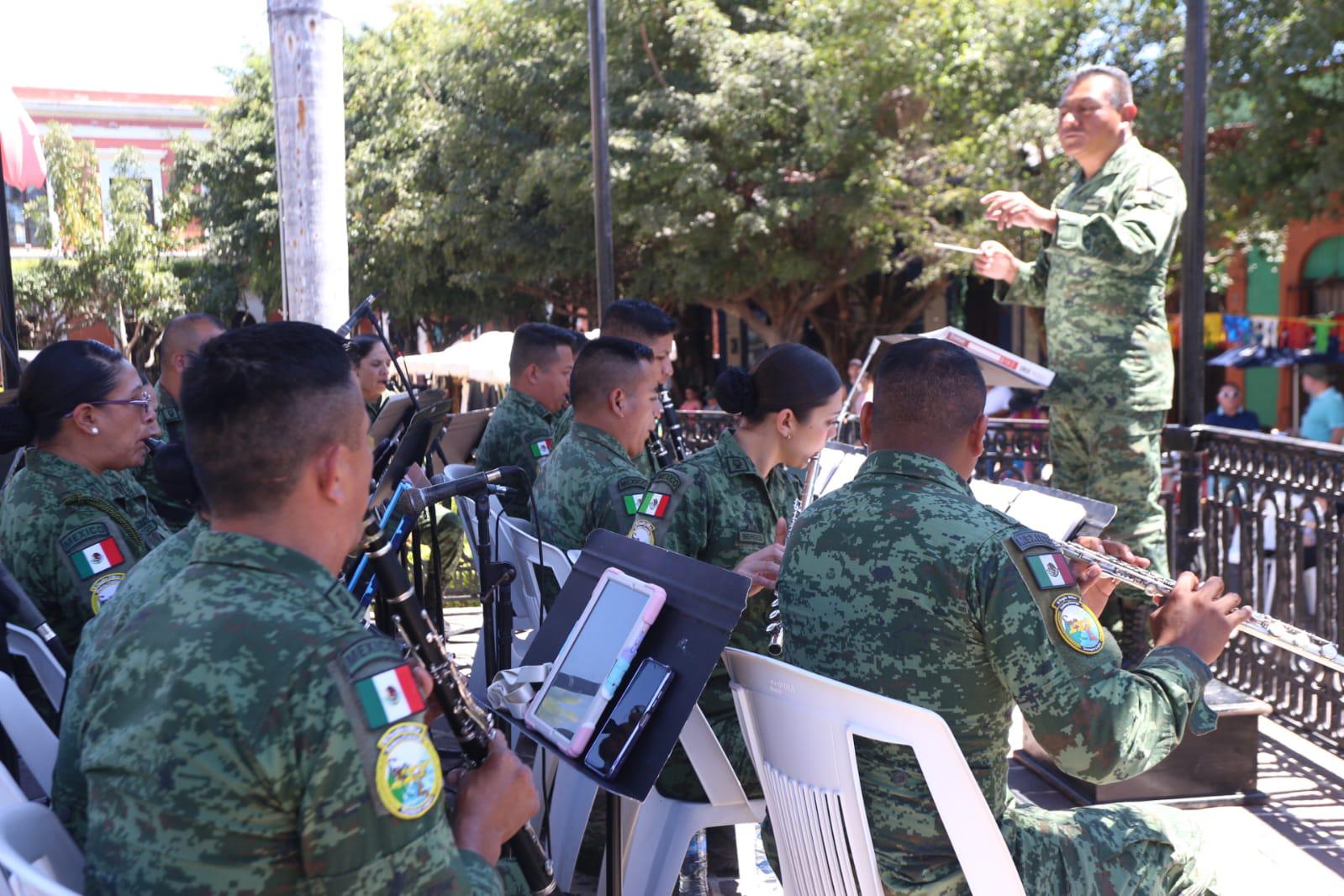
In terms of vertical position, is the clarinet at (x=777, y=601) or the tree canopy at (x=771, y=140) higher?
the tree canopy at (x=771, y=140)

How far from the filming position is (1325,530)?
5.02 metres

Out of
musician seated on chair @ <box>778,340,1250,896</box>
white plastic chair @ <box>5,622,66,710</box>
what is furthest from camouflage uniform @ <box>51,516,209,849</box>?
musician seated on chair @ <box>778,340,1250,896</box>

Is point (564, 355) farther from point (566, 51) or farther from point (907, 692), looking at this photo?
point (566, 51)

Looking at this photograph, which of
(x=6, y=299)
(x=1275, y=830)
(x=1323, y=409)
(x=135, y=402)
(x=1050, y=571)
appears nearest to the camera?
(x=1050, y=571)

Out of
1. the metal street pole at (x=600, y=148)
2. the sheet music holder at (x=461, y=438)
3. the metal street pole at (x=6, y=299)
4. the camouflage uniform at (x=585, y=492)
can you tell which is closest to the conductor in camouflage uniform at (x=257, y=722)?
the camouflage uniform at (x=585, y=492)

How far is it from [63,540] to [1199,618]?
9.17ft

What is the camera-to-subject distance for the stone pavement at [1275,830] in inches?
150

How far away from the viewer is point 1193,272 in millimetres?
5641

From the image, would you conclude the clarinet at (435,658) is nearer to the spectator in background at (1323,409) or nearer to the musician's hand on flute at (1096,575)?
the musician's hand on flute at (1096,575)

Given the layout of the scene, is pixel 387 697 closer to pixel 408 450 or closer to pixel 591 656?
pixel 591 656

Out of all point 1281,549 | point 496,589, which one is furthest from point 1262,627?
point 1281,549

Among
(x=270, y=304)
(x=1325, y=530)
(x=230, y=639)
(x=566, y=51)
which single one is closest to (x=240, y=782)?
(x=230, y=639)

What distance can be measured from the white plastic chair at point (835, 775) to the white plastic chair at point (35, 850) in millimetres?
1200

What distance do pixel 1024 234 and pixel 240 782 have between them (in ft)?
48.3
